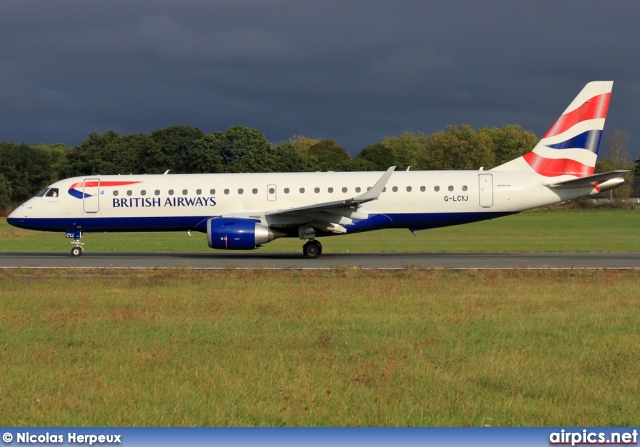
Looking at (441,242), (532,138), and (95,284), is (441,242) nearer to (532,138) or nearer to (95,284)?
(95,284)

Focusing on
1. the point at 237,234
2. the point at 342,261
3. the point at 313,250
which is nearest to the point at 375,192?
the point at 342,261

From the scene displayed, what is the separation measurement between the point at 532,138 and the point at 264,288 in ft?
354

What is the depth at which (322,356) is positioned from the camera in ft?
30.6

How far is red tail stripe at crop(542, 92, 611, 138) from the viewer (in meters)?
27.8

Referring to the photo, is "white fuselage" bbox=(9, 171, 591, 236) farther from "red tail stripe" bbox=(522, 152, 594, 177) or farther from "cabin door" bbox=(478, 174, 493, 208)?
"red tail stripe" bbox=(522, 152, 594, 177)

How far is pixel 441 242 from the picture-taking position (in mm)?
39000

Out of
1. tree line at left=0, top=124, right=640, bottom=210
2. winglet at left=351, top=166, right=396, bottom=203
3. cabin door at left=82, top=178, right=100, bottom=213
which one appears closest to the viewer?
winglet at left=351, top=166, right=396, bottom=203

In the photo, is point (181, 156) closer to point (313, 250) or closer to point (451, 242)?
point (451, 242)

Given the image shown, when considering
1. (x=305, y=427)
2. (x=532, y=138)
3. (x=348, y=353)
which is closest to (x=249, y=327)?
(x=348, y=353)

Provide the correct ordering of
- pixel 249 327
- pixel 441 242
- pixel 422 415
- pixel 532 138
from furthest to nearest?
1. pixel 532 138
2. pixel 441 242
3. pixel 249 327
4. pixel 422 415

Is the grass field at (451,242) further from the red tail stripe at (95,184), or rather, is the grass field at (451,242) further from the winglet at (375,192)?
the winglet at (375,192)

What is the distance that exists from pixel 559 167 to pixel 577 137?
4.10 feet

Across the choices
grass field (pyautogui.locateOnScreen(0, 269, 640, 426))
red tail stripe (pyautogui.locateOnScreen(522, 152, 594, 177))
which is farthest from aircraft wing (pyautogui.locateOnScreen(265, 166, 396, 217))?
grass field (pyautogui.locateOnScreen(0, 269, 640, 426))

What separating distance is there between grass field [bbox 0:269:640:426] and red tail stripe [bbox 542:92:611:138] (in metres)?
12.5
